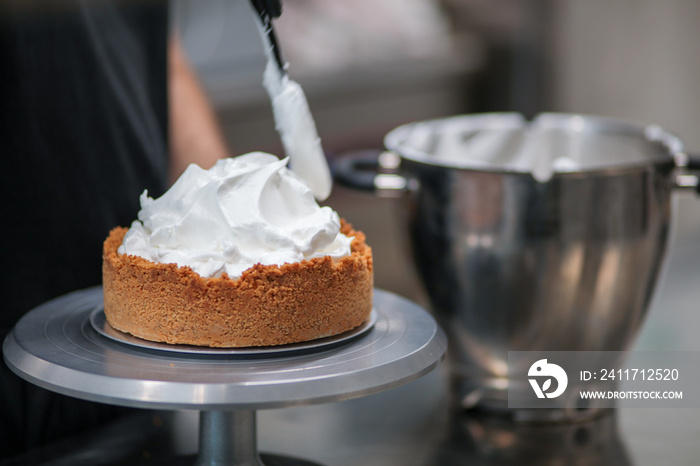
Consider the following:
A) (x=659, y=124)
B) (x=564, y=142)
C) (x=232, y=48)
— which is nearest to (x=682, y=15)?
(x=659, y=124)

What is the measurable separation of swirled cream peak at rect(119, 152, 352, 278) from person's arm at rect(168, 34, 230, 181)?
513mm

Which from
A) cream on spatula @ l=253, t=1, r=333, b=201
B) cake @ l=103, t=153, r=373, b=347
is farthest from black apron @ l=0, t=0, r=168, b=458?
cream on spatula @ l=253, t=1, r=333, b=201

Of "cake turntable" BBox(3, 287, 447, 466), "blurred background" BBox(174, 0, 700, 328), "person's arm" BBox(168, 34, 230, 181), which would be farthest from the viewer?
A: "blurred background" BBox(174, 0, 700, 328)

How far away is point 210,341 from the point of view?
0.73 metres

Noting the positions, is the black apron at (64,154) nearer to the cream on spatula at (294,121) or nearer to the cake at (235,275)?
the cake at (235,275)

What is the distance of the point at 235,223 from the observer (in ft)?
2.52

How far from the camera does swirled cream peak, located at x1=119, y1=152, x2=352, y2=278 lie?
0.76 metres

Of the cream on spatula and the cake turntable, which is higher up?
the cream on spatula

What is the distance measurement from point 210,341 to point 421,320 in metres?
0.23

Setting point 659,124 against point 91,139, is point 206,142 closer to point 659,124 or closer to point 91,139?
point 91,139

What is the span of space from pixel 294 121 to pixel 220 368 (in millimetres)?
290

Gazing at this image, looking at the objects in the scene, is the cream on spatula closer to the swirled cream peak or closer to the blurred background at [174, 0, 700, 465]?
the swirled cream peak

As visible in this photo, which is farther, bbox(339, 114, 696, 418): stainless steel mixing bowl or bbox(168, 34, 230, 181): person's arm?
bbox(168, 34, 230, 181): person's arm

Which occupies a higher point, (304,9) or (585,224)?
(304,9)
